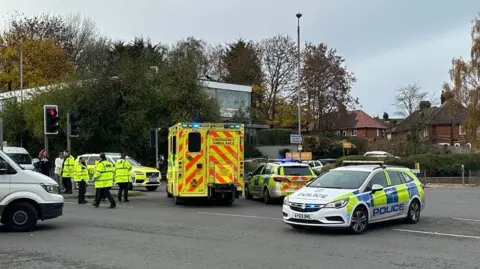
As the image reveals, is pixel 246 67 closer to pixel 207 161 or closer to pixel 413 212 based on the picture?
pixel 207 161

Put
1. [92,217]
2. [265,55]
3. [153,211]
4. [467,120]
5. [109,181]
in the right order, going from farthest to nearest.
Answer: [265,55]
[467,120]
[109,181]
[153,211]
[92,217]

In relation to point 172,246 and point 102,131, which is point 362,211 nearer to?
point 172,246

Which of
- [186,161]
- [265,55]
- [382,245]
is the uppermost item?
[265,55]

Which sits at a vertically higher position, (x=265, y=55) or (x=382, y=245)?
(x=265, y=55)

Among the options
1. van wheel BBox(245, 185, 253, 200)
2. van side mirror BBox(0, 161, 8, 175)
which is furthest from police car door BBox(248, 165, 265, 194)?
van side mirror BBox(0, 161, 8, 175)

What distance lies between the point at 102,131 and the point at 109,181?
18.9m

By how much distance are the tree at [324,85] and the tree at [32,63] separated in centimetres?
2552

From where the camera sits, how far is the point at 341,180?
41.0 ft

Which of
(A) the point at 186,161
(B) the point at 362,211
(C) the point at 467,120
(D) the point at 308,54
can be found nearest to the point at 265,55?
(D) the point at 308,54

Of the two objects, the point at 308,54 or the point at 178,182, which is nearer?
the point at 178,182

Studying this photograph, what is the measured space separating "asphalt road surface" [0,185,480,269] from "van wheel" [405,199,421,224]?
0.20 meters

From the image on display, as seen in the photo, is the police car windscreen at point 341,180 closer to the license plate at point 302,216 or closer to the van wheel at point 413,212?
the license plate at point 302,216

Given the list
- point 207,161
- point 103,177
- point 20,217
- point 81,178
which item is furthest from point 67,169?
point 20,217

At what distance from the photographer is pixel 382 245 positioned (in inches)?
402
